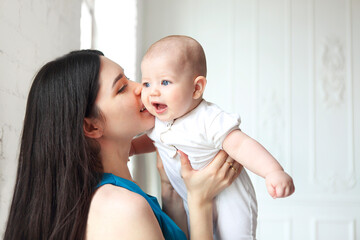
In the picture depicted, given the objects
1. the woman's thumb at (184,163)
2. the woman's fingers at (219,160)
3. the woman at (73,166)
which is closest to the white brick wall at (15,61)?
the woman at (73,166)

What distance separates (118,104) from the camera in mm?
1309

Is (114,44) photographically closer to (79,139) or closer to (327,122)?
(79,139)

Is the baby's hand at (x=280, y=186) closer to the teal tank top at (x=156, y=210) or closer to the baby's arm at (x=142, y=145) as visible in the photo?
the teal tank top at (x=156, y=210)

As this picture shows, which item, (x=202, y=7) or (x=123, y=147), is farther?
(x=202, y=7)

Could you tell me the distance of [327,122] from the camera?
370 cm

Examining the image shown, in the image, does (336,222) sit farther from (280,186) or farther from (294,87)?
(280,186)

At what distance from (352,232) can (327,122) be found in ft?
3.30

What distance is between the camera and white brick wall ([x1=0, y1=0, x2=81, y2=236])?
4.48 feet

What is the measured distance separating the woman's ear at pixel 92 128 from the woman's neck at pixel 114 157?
0.06 metres

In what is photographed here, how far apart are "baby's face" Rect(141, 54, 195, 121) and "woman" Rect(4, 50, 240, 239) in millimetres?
103

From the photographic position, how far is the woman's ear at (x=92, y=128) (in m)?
1.30

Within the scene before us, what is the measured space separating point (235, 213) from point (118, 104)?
23.9 inches

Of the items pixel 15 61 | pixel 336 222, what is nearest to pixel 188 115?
pixel 15 61

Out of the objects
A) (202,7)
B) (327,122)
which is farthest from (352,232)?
(202,7)
